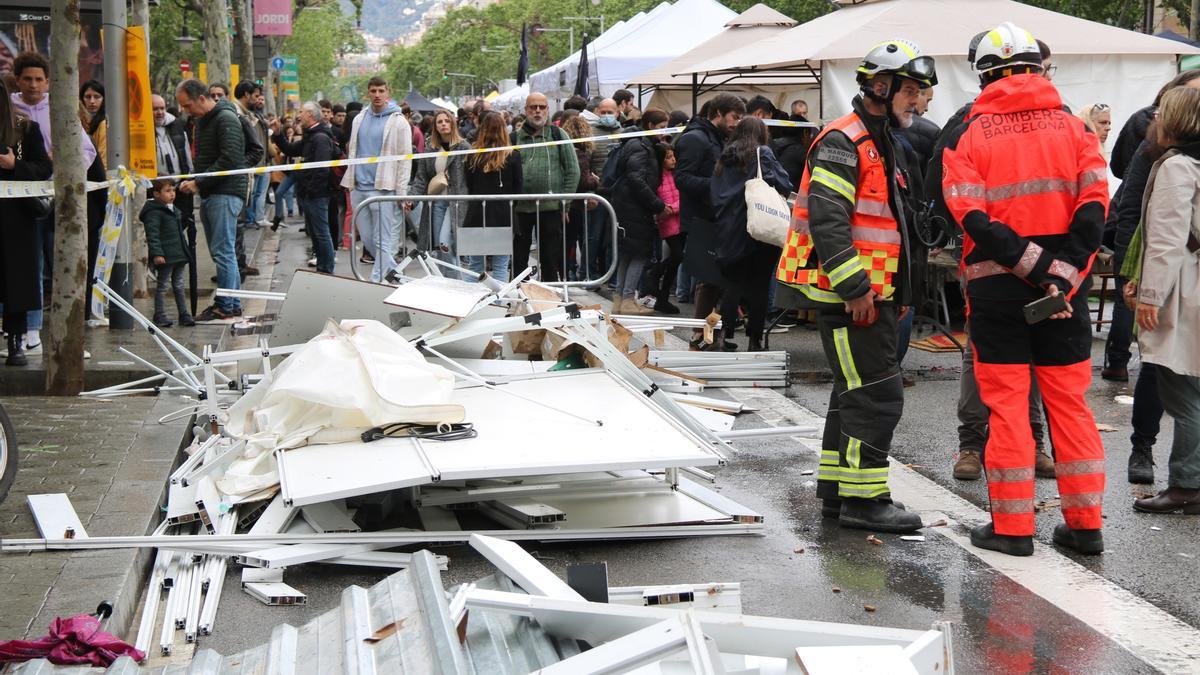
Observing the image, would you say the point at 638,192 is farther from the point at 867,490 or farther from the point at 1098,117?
the point at 867,490

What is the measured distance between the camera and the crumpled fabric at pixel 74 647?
13.4ft

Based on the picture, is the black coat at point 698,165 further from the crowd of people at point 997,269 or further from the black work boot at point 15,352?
the black work boot at point 15,352

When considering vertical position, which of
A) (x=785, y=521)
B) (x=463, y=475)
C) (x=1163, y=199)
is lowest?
(x=785, y=521)

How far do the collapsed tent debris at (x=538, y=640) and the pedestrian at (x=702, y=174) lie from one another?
7.14 meters

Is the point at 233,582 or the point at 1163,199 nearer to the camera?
the point at 233,582

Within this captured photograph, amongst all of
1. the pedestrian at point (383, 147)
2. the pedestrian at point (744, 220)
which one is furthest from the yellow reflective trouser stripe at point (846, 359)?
the pedestrian at point (383, 147)

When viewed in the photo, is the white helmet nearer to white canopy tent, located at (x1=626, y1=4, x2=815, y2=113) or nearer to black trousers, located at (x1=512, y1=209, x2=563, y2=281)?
black trousers, located at (x1=512, y1=209, x2=563, y2=281)

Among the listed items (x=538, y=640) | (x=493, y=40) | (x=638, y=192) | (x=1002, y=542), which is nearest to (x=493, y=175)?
(x=638, y=192)

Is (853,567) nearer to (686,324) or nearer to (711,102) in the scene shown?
(686,324)

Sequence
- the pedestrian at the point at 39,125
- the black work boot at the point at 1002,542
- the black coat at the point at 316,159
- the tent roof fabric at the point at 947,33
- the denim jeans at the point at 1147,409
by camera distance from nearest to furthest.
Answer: the black work boot at the point at 1002,542 < the denim jeans at the point at 1147,409 < the pedestrian at the point at 39,125 < the tent roof fabric at the point at 947,33 < the black coat at the point at 316,159

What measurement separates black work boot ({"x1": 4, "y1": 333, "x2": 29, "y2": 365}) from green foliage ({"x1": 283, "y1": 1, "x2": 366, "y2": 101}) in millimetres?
63624

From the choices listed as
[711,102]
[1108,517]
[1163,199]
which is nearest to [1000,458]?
[1108,517]

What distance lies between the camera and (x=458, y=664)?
131 inches

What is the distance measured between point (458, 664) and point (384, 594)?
774 mm
